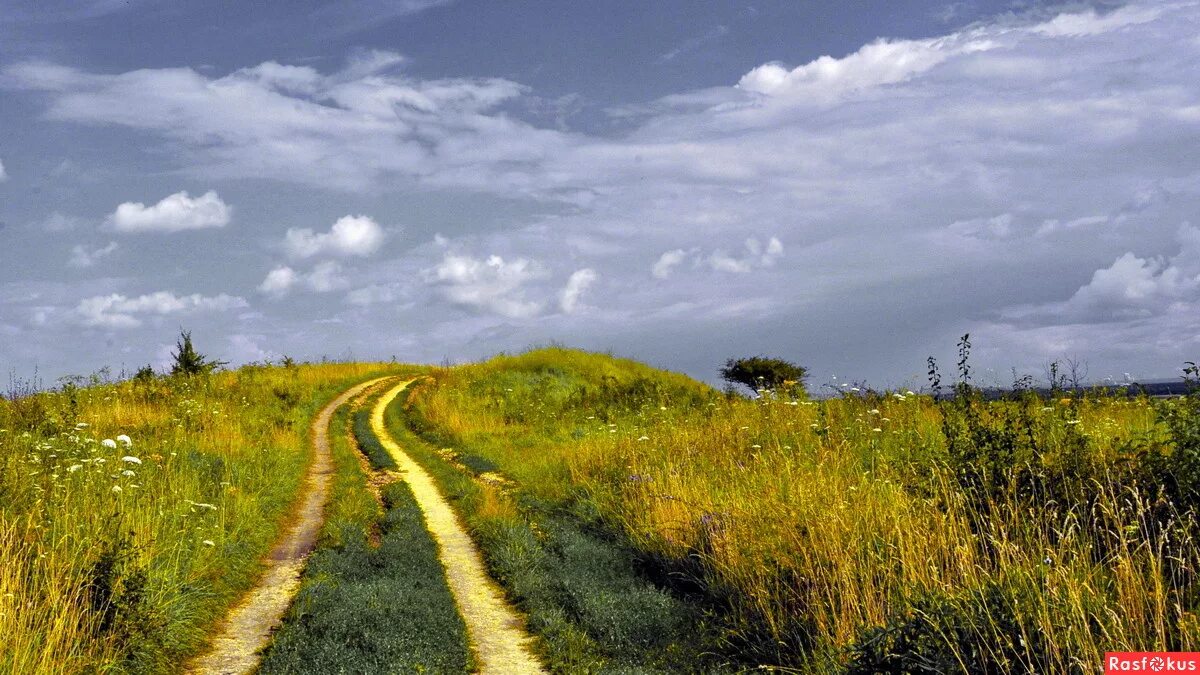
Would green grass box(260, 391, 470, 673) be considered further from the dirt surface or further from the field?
the dirt surface

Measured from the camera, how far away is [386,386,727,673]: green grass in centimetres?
865

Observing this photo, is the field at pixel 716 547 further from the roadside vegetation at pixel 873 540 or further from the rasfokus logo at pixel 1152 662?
the rasfokus logo at pixel 1152 662

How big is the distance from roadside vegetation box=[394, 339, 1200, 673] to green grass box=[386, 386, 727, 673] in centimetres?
4

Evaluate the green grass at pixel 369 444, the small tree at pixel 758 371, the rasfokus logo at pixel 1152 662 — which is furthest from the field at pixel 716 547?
the small tree at pixel 758 371

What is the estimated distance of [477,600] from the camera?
1078cm

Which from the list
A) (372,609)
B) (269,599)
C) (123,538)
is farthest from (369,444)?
(372,609)

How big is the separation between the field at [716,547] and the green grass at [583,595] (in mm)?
41

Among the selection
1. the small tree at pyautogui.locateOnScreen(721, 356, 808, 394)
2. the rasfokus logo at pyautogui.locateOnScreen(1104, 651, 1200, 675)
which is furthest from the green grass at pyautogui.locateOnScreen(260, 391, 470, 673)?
the small tree at pyautogui.locateOnScreen(721, 356, 808, 394)

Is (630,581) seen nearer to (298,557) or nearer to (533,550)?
(533,550)

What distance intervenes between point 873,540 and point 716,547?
7.24 ft

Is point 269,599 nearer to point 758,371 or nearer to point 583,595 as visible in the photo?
point 583,595

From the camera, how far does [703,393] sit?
3622 cm

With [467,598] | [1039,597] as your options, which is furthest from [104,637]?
[1039,597]

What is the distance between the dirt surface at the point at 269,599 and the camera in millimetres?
8812
